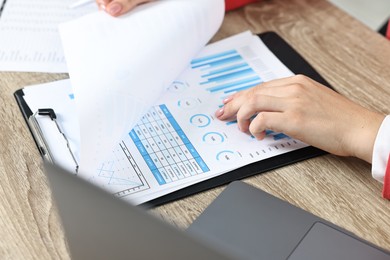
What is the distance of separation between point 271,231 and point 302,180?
14 cm

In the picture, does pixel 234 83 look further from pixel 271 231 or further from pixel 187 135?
pixel 271 231

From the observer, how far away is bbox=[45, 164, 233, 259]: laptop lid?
1.48 ft

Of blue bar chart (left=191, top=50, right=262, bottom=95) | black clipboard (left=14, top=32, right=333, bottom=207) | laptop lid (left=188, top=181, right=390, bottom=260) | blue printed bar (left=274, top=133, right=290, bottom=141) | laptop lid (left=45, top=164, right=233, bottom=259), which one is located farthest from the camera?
blue bar chart (left=191, top=50, right=262, bottom=95)

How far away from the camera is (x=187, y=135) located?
0.95 m

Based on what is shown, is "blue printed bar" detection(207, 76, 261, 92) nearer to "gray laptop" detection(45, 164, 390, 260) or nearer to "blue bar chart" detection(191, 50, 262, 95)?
"blue bar chart" detection(191, 50, 262, 95)

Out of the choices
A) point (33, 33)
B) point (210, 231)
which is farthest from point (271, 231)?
point (33, 33)

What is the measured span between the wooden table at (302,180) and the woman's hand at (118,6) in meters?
0.14

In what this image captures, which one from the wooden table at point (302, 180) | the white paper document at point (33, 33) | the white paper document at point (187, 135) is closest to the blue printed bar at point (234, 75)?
the white paper document at point (187, 135)

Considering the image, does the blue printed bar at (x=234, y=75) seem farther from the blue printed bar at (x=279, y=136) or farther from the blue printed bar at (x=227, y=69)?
the blue printed bar at (x=279, y=136)

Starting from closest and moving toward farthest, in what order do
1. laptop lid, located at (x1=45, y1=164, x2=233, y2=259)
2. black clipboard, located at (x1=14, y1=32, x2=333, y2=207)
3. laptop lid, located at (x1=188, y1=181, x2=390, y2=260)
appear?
1. laptop lid, located at (x1=45, y1=164, x2=233, y2=259)
2. laptop lid, located at (x1=188, y1=181, x2=390, y2=260)
3. black clipboard, located at (x1=14, y1=32, x2=333, y2=207)

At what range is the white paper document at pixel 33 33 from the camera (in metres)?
1.09

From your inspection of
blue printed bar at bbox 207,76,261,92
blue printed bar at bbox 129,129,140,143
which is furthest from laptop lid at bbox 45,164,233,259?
blue printed bar at bbox 207,76,261,92

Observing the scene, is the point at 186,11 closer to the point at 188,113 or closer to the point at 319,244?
the point at 188,113

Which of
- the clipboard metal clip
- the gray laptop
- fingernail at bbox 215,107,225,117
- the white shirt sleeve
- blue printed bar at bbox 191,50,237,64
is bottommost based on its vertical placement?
the white shirt sleeve
